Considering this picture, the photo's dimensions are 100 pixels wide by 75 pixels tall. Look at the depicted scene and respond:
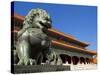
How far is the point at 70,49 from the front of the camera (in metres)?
2.77

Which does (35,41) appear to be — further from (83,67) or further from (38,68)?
(83,67)

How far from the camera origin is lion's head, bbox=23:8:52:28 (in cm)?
255

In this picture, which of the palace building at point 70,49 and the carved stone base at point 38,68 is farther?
the palace building at point 70,49

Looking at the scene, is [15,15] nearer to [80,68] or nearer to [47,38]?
[47,38]

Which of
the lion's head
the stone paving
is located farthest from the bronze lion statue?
the stone paving

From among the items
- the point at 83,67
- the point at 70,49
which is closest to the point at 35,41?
the point at 70,49

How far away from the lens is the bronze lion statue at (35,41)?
8.27 feet

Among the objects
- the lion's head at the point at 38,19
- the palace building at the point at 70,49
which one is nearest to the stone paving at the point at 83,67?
the palace building at the point at 70,49

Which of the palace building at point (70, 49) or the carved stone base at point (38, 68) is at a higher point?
the palace building at point (70, 49)

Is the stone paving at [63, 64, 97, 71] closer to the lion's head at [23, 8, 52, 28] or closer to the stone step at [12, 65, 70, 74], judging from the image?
the stone step at [12, 65, 70, 74]

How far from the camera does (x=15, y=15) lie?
2.46 m

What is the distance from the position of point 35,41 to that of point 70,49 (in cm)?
42

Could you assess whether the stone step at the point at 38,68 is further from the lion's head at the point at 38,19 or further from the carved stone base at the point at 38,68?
the lion's head at the point at 38,19

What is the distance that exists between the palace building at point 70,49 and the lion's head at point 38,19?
9cm
